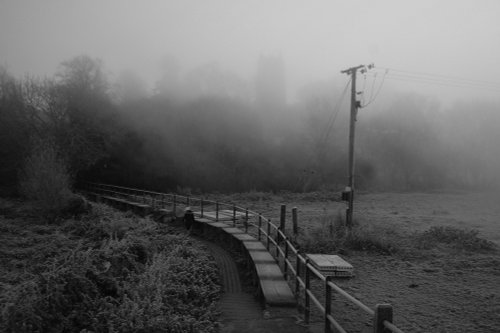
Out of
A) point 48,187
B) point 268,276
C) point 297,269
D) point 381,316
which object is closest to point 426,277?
point 268,276

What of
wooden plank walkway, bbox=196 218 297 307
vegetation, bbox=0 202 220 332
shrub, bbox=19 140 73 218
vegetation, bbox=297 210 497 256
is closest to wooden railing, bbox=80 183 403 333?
wooden plank walkway, bbox=196 218 297 307

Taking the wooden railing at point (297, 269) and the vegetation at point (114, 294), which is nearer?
the wooden railing at point (297, 269)

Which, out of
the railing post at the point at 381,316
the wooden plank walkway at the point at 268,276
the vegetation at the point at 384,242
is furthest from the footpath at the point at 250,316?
the vegetation at the point at 384,242

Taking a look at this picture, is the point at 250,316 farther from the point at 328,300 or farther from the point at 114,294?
the point at 114,294

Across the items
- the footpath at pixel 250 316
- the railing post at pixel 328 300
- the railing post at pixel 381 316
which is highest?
the railing post at pixel 381 316

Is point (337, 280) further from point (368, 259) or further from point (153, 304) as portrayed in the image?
point (153, 304)

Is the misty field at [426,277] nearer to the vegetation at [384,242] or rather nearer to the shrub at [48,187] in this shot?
the vegetation at [384,242]

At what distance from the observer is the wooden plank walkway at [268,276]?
6.98m

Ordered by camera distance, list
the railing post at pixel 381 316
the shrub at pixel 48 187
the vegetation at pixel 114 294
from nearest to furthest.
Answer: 1. the railing post at pixel 381 316
2. the vegetation at pixel 114 294
3. the shrub at pixel 48 187

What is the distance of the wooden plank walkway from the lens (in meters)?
6.98

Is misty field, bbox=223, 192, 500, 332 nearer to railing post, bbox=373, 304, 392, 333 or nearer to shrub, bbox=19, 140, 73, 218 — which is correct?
railing post, bbox=373, 304, 392, 333

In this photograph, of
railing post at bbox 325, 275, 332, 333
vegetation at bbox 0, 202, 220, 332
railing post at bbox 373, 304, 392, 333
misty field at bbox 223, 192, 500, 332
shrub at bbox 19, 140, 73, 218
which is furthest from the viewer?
shrub at bbox 19, 140, 73, 218

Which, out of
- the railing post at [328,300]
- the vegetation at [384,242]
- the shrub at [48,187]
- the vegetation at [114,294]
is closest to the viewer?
the railing post at [328,300]

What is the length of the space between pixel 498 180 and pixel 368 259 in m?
44.7
